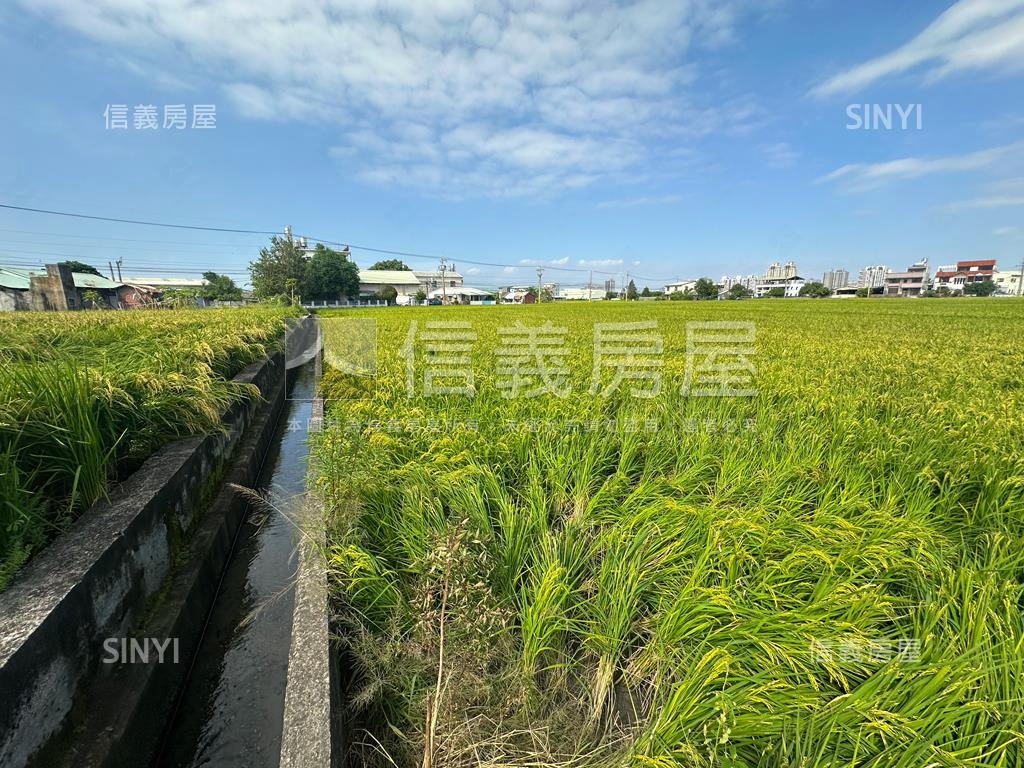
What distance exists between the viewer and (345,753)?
5.42ft

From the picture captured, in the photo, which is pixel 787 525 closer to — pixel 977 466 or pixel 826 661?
pixel 826 661

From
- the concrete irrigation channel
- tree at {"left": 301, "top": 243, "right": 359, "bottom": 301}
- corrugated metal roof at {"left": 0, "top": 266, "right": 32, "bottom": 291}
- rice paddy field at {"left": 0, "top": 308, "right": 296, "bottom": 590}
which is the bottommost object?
the concrete irrigation channel

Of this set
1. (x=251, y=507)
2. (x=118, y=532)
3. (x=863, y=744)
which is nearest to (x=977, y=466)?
(x=863, y=744)

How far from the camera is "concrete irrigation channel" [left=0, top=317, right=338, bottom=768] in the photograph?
1.55m

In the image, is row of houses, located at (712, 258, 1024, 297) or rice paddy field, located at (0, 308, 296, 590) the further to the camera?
row of houses, located at (712, 258, 1024, 297)

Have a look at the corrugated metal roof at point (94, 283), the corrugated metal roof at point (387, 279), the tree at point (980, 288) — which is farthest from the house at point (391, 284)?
the tree at point (980, 288)

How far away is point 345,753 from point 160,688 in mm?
1244

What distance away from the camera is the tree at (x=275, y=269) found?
44.4m

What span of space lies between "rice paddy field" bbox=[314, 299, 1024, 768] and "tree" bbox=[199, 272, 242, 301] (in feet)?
195

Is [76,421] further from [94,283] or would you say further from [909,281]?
[909,281]

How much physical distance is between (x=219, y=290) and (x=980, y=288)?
121887mm

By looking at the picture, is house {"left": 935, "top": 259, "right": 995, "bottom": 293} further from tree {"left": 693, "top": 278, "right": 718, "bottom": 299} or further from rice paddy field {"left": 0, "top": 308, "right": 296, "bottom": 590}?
rice paddy field {"left": 0, "top": 308, "right": 296, "bottom": 590}

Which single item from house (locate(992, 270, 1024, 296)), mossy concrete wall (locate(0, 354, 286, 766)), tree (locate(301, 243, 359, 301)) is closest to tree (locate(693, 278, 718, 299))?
tree (locate(301, 243, 359, 301))

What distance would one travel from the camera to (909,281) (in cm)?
7900
